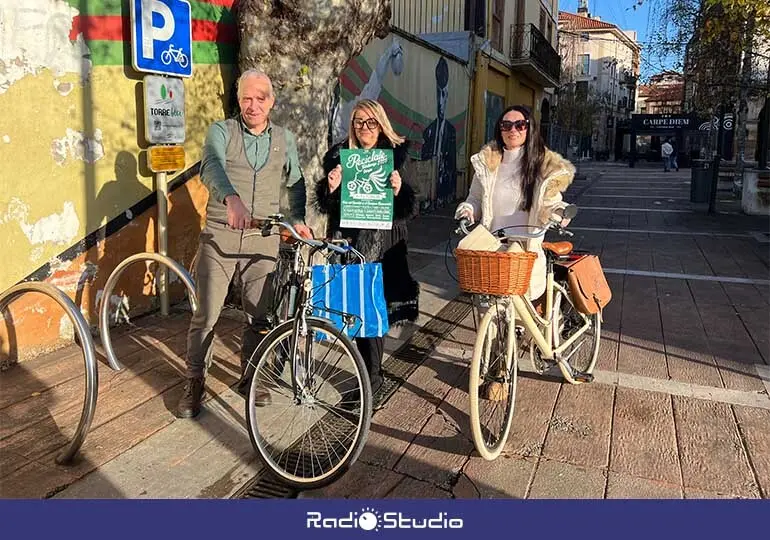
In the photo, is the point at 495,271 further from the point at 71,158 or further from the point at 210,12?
the point at 210,12

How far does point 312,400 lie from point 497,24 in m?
16.1

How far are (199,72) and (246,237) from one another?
98.7 inches

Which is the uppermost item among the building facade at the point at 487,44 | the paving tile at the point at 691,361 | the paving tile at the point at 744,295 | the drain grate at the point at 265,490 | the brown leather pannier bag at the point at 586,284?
the building facade at the point at 487,44

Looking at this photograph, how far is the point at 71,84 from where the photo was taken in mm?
4402

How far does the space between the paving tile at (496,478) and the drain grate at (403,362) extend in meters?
0.74

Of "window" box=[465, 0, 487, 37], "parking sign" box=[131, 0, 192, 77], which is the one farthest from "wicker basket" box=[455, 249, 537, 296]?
"window" box=[465, 0, 487, 37]

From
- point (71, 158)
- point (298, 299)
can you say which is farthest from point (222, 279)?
point (71, 158)

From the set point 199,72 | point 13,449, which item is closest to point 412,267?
point 199,72

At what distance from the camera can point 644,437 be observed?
343cm

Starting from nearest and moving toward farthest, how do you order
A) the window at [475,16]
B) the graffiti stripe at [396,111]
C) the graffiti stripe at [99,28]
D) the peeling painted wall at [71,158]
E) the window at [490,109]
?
1. the peeling painted wall at [71,158]
2. the graffiti stripe at [99,28]
3. the graffiti stripe at [396,111]
4. the window at [475,16]
5. the window at [490,109]

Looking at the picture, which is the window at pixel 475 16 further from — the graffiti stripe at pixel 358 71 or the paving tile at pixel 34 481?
the paving tile at pixel 34 481

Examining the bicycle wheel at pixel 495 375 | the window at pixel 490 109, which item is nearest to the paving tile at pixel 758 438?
the bicycle wheel at pixel 495 375

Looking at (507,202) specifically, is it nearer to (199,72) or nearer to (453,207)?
(199,72)

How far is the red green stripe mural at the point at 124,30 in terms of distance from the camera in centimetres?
448
